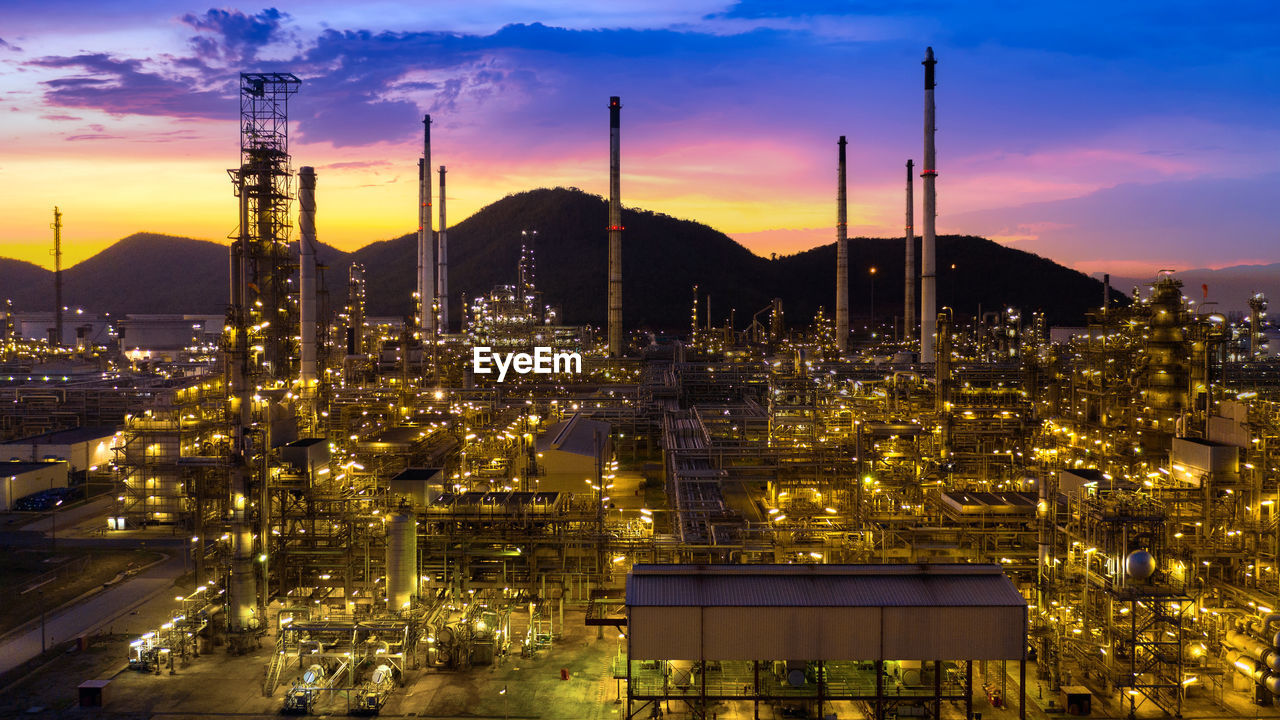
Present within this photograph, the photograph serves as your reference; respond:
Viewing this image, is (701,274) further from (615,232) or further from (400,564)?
(400,564)

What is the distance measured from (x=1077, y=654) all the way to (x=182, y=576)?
28.3 metres

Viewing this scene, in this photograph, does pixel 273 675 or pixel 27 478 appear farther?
pixel 27 478

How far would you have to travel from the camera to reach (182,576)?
28.3 m

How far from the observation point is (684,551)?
2341 centimetres

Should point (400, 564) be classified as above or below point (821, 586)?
below

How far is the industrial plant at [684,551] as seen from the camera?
18266 mm

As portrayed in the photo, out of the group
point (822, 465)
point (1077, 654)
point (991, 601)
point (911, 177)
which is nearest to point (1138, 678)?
point (1077, 654)

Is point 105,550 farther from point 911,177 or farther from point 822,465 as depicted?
point 911,177

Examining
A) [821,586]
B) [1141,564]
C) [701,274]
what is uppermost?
[701,274]
